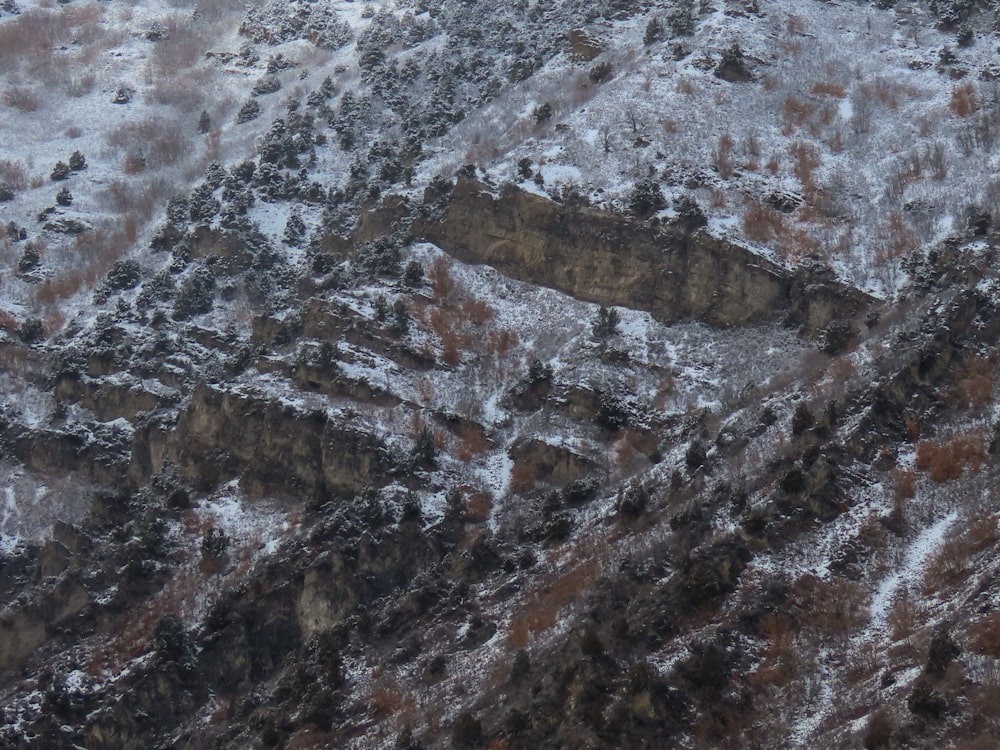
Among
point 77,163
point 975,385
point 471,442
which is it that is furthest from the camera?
point 77,163

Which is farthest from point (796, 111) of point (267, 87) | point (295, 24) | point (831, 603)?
point (295, 24)

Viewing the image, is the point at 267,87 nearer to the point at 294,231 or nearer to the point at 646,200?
the point at 294,231

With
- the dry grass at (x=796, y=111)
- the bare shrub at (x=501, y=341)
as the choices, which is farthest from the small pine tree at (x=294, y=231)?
the dry grass at (x=796, y=111)

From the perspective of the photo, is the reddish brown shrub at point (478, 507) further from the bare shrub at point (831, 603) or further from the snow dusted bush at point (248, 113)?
the snow dusted bush at point (248, 113)

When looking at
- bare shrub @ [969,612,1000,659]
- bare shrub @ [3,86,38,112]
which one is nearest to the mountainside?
bare shrub @ [969,612,1000,659]

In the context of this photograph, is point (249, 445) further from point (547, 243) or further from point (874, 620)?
point (874, 620)
